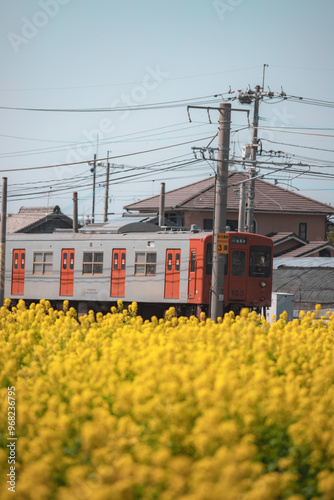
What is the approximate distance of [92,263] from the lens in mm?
21078

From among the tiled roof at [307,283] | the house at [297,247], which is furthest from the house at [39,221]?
the tiled roof at [307,283]

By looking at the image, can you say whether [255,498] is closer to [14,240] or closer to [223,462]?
[223,462]

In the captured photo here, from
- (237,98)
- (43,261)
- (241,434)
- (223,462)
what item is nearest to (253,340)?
(241,434)

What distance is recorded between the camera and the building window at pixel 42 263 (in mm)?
22047

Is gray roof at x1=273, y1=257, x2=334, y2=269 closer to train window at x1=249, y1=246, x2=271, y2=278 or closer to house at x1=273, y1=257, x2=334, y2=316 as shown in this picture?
house at x1=273, y1=257, x2=334, y2=316

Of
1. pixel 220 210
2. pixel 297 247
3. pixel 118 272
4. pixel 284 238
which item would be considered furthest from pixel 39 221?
pixel 220 210

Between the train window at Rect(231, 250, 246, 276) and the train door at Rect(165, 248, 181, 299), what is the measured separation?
1553 millimetres

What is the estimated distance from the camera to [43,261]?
22.2m

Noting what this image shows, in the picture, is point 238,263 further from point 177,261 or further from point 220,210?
point 220,210

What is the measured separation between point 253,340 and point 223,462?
3898 millimetres

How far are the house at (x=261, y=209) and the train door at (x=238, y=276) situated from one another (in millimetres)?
19865

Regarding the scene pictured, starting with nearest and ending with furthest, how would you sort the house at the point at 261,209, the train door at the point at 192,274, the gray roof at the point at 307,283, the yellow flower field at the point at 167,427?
the yellow flower field at the point at 167,427
the train door at the point at 192,274
the gray roof at the point at 307,283
the house at the point at 261,209

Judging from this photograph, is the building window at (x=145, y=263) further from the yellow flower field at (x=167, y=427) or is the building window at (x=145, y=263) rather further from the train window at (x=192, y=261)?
the yellow flower field at (x=167, y=427)

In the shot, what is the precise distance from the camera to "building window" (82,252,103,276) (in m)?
20.9
